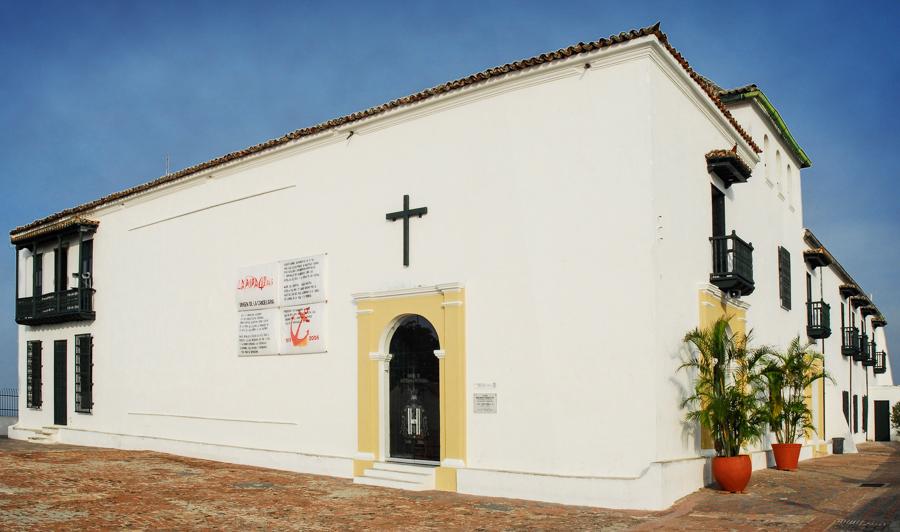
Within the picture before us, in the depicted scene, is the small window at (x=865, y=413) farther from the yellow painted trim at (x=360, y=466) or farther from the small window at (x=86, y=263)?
the small window at (x=86, y=263)

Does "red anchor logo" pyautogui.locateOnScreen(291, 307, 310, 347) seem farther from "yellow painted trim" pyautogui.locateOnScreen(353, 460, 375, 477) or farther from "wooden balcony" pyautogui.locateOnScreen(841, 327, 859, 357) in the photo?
"wooden balcony" pyautogui.locateOnScreen(841, 327, 859, 357)

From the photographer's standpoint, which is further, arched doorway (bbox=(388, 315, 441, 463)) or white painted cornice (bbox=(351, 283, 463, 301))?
arched doorway (bbox=(388, 315, 441, 463))

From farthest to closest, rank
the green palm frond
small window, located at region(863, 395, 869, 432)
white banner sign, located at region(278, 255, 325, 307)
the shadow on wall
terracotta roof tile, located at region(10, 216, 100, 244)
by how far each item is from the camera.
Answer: small window, located at region(863, 395, 869, 432), the shadow on wall, terracotta roof tile, located at region(10, 216, 100, 244), white banner sign, located at region(278, 255, 325, 307), the green palm frond

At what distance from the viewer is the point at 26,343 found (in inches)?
999

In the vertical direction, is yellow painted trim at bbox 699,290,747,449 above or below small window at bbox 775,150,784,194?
below

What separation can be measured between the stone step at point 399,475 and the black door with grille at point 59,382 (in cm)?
1274

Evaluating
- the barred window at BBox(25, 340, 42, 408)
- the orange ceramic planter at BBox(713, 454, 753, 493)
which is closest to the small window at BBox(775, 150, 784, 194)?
the orange ceramic planter at BBox(713, 454, 753, 493)

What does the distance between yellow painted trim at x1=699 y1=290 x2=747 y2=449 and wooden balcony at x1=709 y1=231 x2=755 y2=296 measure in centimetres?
30

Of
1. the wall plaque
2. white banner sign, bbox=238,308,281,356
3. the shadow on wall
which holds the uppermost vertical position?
white banner sign, bbox=238,308,281,356

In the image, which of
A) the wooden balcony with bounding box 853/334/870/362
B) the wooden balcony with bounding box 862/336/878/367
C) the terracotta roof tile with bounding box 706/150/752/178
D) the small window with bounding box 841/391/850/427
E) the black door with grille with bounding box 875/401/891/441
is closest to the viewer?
the terracotta roof tile with bounding box 706/150/752/178

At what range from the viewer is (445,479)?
13852 mm

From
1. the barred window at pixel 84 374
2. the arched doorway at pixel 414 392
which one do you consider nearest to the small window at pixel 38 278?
the barred window at pixel 84 374

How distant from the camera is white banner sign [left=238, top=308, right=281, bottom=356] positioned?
17.5 meters

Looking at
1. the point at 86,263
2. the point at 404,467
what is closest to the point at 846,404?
the point at 404,467
